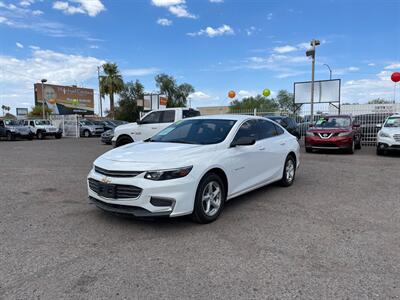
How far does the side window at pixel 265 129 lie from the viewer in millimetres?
6023

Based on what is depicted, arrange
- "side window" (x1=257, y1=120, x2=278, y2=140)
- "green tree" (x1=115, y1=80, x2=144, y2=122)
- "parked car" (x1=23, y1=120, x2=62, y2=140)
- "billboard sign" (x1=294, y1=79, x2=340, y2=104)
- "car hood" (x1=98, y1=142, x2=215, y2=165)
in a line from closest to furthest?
"car hood" (x1=98, y1=142, x2=215, y2=165), "side window" (x1=257, y1=120, x2=278, y2=140), "billboard sign" (x1=294, y1=79, x2=340, y2=104), "parked car" (x1=23, y1=120, x2=62, y2=140), "green tree" (x1=115, y1=80, x2=144, y2=122)

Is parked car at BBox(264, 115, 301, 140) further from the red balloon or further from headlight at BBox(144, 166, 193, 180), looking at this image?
headlight at BBox(144, 166, 193, 180)

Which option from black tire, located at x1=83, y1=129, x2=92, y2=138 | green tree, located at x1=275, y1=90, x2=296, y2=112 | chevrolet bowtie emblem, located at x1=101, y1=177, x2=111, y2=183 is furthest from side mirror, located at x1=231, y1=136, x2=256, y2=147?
green tree, located at x1=275, y1=90, x2=296, y2=112

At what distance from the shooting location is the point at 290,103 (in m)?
78.6

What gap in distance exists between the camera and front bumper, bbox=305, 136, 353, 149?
40.1 feet

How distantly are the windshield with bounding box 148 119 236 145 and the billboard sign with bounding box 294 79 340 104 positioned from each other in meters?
19.0

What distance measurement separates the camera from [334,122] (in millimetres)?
13383

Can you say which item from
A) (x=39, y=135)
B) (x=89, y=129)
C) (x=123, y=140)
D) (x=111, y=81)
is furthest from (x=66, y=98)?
(x=123, y=140)

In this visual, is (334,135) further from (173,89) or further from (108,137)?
(173,89)

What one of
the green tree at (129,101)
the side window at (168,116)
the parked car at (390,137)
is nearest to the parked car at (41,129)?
the side window at (168,116)

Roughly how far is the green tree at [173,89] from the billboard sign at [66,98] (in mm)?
12926

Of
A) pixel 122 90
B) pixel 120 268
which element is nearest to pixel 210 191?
pixel 120 268

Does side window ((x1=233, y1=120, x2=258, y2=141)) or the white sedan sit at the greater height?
side window ((x1=233, y1=120, x2=258, y2=141))

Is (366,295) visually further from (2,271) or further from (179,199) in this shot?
(2,271)
